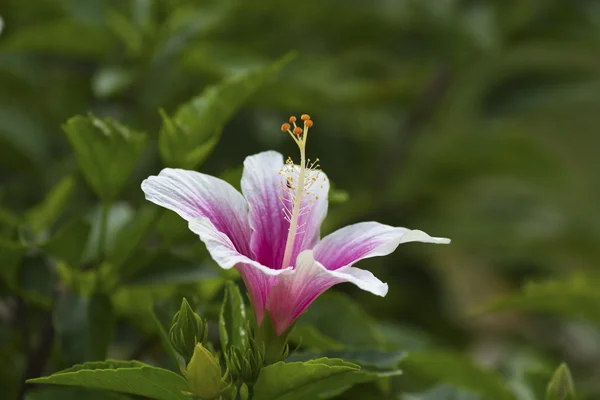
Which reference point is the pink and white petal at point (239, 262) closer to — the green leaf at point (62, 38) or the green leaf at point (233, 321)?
the green leaf at point (233, 321)

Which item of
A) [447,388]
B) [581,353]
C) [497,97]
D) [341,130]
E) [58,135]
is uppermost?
[497,97]

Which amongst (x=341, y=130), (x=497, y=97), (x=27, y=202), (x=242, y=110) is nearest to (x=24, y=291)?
(x=27, y=202)

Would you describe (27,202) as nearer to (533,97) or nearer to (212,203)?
(212,203)

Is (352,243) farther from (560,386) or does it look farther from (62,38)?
(62,38)

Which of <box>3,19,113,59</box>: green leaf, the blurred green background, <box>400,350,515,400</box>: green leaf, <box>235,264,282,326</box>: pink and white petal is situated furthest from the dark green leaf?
<box>3,19,113,59</box>: green leaf

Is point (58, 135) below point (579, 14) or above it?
below

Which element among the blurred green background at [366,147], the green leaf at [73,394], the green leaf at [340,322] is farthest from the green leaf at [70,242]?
the green leaf at [340,322]
